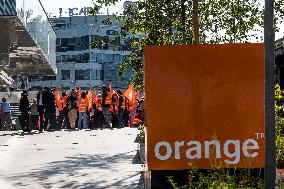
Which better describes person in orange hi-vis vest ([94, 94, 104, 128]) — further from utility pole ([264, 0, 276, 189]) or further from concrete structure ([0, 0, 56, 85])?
utility pole ([264, 0, 276, 189])

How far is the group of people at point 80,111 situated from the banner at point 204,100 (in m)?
16.5

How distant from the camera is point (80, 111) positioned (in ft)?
84.3

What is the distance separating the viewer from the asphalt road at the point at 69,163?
9.41 meters

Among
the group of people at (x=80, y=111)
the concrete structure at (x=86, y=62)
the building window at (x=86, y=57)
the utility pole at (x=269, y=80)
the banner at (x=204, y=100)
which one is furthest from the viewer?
the building window at (x=86, y=57)

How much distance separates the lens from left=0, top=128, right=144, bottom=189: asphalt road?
9414 mm

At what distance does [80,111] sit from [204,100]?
1941 cm

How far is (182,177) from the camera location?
22.3 feet

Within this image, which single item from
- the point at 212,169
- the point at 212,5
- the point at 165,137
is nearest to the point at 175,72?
the point at 165,137

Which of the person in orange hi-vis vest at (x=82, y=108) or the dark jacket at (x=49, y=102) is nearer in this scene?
the dark jacket at (x=49, y=102)

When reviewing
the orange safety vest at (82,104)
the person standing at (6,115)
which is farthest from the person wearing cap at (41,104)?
the person standing at (6,115)

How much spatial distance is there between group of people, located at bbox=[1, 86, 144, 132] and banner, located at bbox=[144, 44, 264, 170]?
16.5 metres

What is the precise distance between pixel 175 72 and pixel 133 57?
34.1 feet

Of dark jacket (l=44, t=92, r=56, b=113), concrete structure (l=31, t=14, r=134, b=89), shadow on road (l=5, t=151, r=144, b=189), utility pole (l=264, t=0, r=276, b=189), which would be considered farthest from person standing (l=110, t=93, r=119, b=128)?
concrete structure (l=31, t=14, r=134, b=89)

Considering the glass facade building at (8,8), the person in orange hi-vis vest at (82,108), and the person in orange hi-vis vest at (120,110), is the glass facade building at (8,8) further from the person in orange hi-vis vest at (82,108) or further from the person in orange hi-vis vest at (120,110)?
the person in orange hi-vis vest at (120,110)
